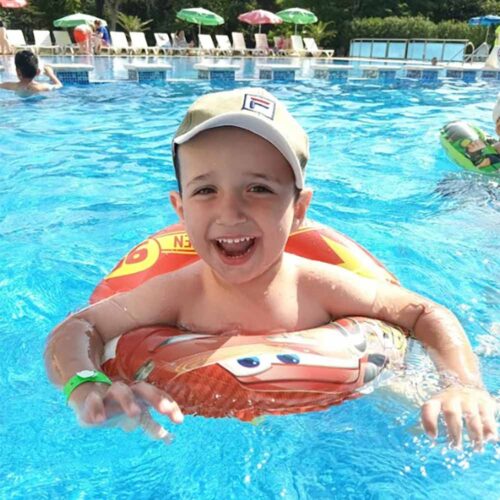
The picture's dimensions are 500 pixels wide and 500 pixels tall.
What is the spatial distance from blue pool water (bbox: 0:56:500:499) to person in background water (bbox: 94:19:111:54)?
1143 cm

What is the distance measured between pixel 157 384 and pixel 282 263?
0.67 metres

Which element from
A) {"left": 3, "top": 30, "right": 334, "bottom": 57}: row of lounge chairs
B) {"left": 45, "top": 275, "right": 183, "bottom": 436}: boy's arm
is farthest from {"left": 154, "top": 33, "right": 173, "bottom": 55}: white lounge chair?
{"left": 45, "top": 275, "right": 183, "bottom": 436}: boy's arm

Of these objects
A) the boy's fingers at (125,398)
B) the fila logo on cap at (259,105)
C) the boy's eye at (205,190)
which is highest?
the fila logo on cap at (259,105)

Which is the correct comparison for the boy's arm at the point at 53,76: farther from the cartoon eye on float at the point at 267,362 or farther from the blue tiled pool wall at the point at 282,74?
the cartoon eye on float at the point at 267,362

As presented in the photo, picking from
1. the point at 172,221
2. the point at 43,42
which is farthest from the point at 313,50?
the point at 172,221

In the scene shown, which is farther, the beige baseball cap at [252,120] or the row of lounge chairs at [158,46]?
the row of lounge chairs at [158,46]

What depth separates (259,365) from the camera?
85.0 inches

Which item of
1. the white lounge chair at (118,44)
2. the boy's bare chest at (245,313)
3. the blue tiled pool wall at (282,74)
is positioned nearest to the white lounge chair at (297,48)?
the white lounge chair at (118,44)

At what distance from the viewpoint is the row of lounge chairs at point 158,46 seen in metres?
21.7

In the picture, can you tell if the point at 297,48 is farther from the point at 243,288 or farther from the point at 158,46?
the point at 243,288

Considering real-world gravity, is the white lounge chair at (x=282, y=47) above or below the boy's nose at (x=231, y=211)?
below

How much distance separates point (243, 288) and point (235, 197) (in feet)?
1.63

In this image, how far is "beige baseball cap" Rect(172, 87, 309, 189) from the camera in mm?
1904

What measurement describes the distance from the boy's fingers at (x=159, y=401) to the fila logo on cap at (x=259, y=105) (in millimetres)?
956
